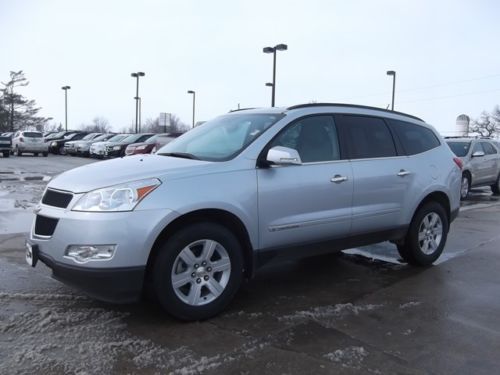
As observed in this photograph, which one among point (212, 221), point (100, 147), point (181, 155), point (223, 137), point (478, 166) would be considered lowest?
point (100, 147)

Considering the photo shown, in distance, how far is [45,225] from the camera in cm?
397

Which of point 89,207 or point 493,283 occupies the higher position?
point 89,207

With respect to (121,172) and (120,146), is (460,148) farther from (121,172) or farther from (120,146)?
(120,146)

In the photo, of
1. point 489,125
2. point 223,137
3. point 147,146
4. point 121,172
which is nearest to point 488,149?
point 147,146

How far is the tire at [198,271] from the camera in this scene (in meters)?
3.85

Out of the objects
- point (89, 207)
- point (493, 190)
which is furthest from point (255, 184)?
point (493, 190)

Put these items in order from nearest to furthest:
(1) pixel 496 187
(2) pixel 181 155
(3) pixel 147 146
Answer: (2) pixel 181 155 → (1) pixel 496 187 → (3) pixel 147 146

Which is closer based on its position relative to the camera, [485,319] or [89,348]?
[89,348]

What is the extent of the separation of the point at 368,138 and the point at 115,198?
2.89m

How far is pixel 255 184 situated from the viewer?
4.30m

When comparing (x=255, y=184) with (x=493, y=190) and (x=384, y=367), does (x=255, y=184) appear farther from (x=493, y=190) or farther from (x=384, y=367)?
(x=493, y=190)

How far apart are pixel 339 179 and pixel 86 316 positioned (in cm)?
259

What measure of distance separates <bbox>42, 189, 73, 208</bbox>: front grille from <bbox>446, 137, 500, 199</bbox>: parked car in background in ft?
37.2

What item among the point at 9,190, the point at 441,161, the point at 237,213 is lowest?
the point at 9,190
